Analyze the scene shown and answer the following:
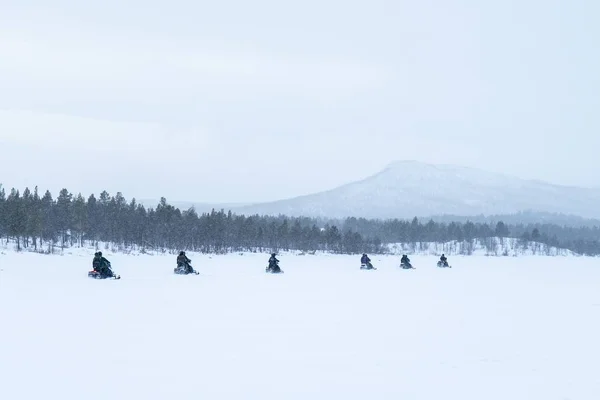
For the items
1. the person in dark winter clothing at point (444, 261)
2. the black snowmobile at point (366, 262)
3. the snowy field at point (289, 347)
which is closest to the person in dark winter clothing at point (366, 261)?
the black snowmobile at point (366, 262)

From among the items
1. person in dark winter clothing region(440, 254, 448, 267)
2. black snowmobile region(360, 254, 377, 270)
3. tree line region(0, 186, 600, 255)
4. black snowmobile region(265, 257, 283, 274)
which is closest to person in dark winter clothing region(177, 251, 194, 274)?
black snowmobile region(265, 257, 283, 274)

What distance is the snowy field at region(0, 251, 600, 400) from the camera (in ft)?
26.1

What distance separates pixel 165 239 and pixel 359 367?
88.8 m

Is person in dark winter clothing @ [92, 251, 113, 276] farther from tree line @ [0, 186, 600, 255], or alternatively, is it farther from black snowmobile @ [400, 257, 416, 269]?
tree line @ [0, 186, 600, 255]

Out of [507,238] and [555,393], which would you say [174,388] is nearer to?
[555,393]

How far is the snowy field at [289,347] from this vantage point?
7.95 m

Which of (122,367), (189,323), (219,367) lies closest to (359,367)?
(219,367)

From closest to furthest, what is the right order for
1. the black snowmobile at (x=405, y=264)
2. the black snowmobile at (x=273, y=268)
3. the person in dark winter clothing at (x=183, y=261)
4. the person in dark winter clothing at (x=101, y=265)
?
the person in dark winter clothing at (x=101, y=265) → the person in dark winter clothing at (x=183, y=261) → the black snowmobile at (x=273, y=268) → the black snowmobile at (x=405, y=264)

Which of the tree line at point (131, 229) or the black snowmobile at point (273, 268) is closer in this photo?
the black snowmobile at point (273, 268)

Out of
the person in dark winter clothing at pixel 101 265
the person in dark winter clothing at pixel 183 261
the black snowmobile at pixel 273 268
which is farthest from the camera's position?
the black snowmobile at pixel 273 268

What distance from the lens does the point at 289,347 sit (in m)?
10.8

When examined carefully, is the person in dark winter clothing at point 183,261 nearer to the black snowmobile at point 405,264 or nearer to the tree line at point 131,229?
the black snowmobile at point 405,264

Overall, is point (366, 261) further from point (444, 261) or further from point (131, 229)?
point (131, 229)

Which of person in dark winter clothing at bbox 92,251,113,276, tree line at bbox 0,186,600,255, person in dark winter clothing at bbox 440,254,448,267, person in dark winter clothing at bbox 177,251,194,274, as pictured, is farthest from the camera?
tree line at bbox 0,186,600,255
